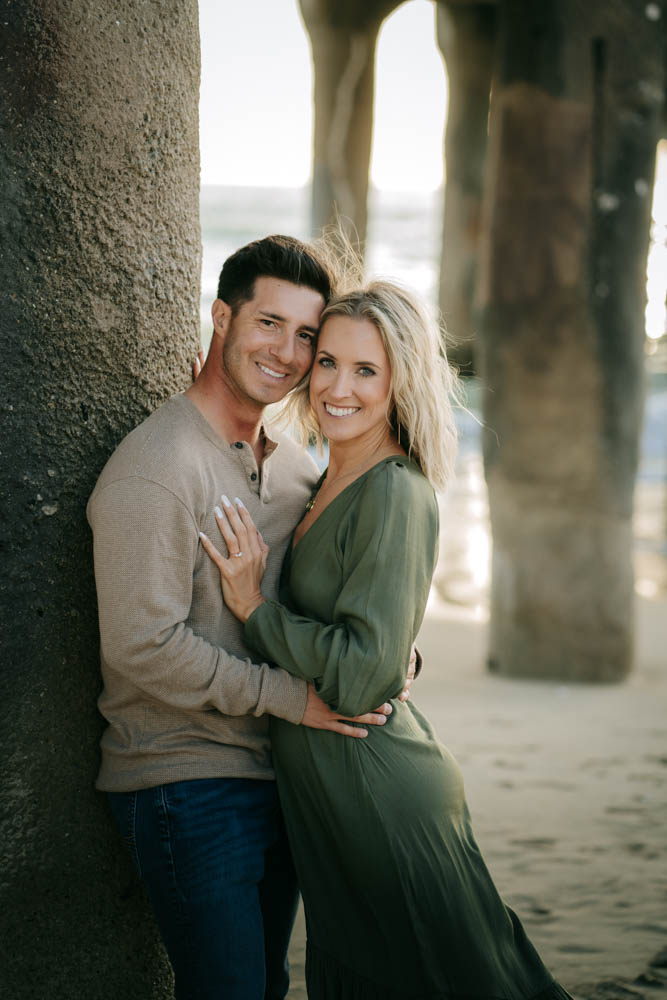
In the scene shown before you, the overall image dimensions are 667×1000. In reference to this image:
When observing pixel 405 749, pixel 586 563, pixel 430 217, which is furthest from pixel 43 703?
pixel 430 217

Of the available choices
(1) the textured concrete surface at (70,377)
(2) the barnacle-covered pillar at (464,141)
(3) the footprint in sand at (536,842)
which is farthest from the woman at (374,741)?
(2) the barnacle-covered pillar at (464,141)

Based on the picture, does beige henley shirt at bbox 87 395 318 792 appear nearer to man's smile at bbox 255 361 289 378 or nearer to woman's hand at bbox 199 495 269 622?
woman's hand at bbox 199 495 269 622

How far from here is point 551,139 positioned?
6582 millimetres

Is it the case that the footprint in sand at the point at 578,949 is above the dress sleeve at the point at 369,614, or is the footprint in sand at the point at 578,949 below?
below

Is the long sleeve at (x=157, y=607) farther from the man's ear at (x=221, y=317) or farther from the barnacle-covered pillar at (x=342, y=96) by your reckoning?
the barnacle-covered pillar at (x=342, y=96)

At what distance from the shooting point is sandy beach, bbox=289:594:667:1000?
3.41 m

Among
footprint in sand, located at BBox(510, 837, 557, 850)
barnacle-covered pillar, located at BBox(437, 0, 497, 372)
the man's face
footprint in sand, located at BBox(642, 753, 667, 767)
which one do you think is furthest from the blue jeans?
barnacle-covered pillar, located at BBox(437, 0, 497, 372)

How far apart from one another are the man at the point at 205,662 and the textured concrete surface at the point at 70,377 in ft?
0.40

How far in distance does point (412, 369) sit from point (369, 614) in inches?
24.1

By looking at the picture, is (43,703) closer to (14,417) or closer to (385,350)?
(14,417)

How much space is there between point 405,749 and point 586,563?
4825 millimetres

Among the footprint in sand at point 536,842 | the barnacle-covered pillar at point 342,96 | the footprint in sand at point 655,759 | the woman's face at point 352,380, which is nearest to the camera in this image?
the woman's face at point 352,380

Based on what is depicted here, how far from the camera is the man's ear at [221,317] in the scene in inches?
100

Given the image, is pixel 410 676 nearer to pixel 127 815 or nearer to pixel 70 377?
pixel 127 815
